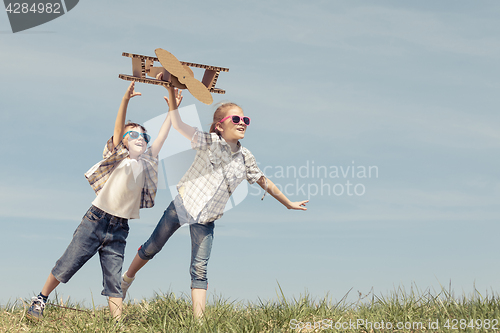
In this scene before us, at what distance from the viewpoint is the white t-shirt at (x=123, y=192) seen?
583 centimetres

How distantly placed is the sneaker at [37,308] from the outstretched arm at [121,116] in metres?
2.23

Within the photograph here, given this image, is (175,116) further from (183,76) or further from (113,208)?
(113,208)

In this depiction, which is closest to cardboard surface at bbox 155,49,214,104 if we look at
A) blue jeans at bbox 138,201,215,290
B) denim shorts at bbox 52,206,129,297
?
blue jeans at bbox 138,201,215,290

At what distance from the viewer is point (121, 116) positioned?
5648 mm

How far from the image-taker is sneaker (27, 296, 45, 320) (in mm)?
6043

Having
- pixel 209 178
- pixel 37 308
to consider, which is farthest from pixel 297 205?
pixel 37 308

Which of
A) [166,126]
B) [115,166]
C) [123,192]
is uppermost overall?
[166,126]

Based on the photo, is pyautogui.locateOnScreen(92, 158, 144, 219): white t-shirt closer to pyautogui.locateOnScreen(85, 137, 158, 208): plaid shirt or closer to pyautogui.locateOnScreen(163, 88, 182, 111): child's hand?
pyautogui.locateOnScreen(85, 137, 158, 208): plaid shirt

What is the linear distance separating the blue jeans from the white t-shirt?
36 centimetres

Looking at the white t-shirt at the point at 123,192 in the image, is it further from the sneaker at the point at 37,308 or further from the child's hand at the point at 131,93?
the sneaker at the point at 37,308

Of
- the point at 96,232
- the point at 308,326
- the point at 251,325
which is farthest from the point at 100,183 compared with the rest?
the point at 308,326

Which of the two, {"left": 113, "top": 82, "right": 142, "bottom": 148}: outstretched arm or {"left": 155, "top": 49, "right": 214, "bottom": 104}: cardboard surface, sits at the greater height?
{"left": 155, "top": 49, "right": 214, "bottom": 104}: cardboard surface

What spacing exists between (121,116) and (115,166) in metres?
0.67

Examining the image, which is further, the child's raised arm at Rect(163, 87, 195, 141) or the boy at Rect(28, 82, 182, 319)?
the boy at Rect(28, 82, 182, 319)
